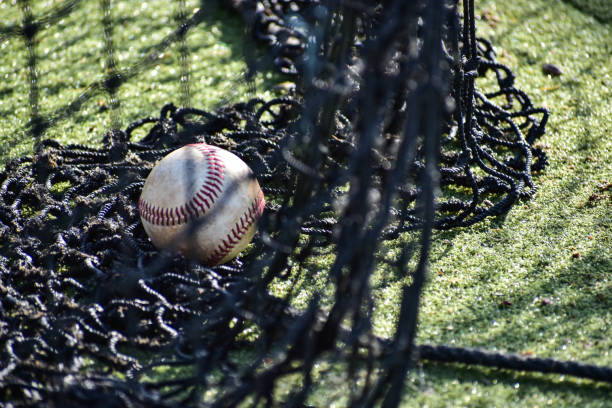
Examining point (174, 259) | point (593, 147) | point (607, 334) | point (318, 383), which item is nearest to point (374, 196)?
point (318, 383)

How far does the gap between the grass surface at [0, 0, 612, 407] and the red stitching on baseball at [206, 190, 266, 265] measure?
1.07ft

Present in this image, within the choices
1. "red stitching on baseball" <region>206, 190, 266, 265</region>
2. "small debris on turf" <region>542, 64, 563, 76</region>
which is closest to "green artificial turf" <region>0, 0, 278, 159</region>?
"red stitching on baseball" <region>206, 190, 266, 265</region>

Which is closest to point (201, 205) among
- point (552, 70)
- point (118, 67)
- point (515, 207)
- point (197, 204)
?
point (197, 204)

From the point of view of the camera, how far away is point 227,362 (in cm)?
212

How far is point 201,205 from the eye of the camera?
94.1 inches

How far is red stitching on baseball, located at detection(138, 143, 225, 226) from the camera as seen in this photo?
2389 mm

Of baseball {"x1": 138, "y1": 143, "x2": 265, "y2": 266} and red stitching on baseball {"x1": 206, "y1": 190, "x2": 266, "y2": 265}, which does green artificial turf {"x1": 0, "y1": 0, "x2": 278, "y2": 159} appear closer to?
baseball {"x1": 138, "y1": 143, "x2": 265, "y2": 266}

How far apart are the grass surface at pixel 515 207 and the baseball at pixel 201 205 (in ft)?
1.08

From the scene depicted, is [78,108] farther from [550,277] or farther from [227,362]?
[550,277]

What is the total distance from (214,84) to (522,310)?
244cm

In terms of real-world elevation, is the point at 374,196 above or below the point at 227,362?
above

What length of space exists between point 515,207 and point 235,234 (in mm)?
1391

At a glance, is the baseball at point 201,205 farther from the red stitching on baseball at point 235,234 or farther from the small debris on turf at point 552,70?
the small debris on turf at point 552,70

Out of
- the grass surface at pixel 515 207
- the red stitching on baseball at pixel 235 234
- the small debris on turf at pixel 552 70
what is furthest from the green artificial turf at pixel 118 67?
the small debris on turf at pixel 552 70
